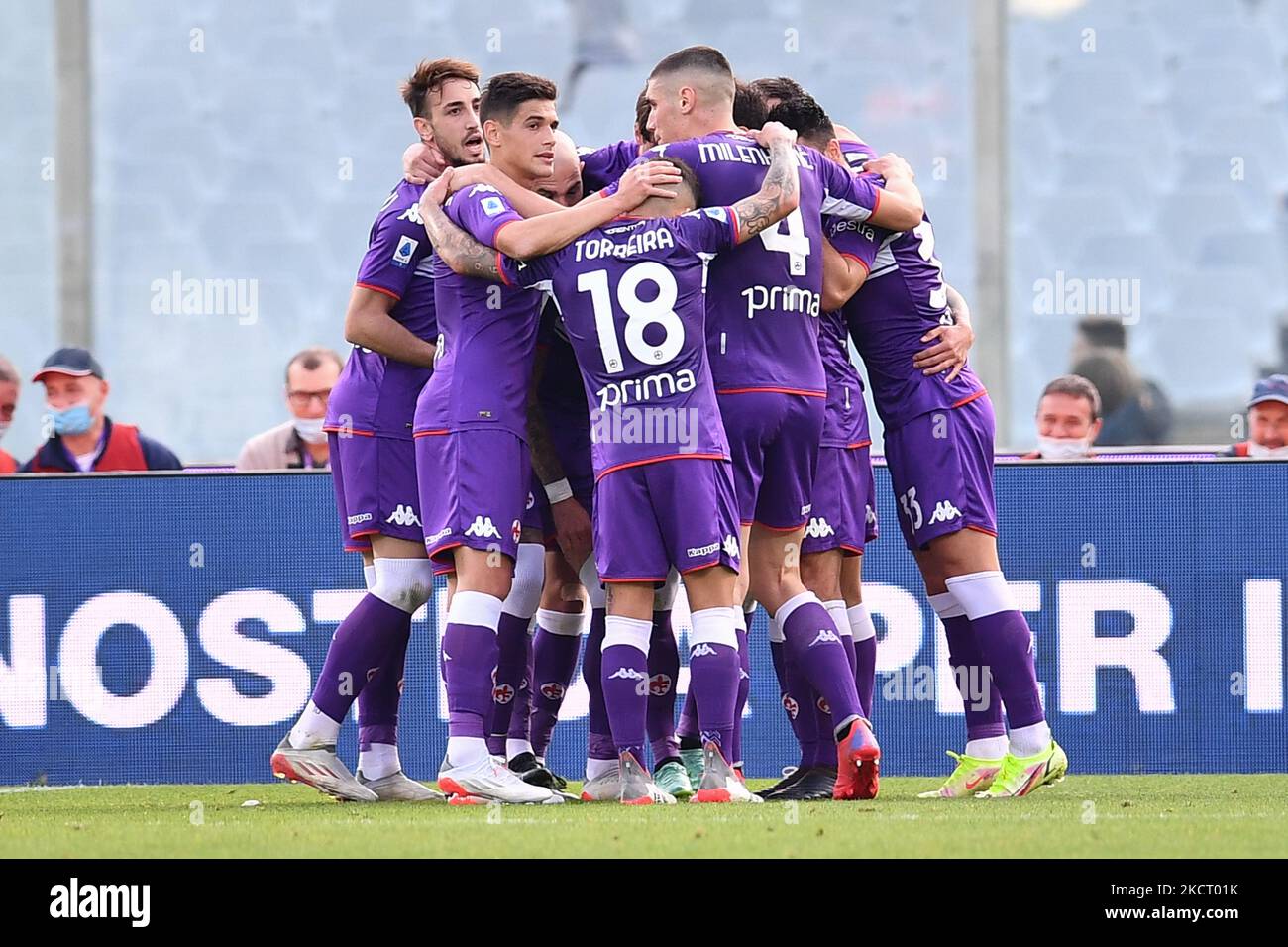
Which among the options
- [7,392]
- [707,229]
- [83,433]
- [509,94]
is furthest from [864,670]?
[7,392]

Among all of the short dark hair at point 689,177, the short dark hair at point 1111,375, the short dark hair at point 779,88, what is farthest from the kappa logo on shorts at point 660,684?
the short dark hair at point 1111,375

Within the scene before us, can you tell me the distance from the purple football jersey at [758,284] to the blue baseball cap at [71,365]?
3.65 meters

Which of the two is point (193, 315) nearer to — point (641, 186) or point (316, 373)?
point (316, 373)

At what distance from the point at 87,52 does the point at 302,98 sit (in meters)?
1.14

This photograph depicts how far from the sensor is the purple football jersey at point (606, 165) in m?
6.49

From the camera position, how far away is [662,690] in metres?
6.15

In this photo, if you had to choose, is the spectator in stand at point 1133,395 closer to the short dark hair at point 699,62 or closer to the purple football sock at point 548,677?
→ the purple football sock at point 548,677

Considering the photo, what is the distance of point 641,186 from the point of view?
5578 mm

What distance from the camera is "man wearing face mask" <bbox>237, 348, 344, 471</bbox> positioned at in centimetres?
877

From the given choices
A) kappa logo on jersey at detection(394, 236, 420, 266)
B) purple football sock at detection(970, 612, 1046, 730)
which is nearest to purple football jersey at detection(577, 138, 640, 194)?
kappa logo on jersey at detection(394, 236, 420, 266)

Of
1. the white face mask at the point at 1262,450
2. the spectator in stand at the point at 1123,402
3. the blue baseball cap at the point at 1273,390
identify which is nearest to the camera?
the white face mask at the point at 1262,450

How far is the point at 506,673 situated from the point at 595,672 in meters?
0.32

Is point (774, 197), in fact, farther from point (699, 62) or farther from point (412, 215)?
point (412, 215)
